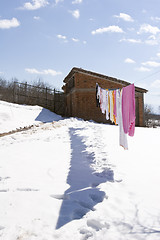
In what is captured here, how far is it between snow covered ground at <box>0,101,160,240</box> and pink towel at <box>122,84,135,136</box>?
34.3 inches

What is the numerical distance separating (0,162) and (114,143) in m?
3.66

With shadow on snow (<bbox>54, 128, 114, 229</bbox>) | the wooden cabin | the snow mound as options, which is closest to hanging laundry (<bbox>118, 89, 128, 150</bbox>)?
shadow on snow (<bbox>54, 128, 114, 229</bbox>)

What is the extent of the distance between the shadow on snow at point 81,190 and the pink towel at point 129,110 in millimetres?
983

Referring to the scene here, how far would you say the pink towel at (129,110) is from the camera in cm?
419

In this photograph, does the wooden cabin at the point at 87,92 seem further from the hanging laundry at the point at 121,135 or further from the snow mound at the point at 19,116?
the hanging laundry at the point at 121,135

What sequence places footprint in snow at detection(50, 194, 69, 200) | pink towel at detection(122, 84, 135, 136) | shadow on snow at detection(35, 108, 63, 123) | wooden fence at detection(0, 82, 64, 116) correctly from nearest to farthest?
footprint in snow at detection(50, 194, 69, 200) → pink towel at detection(122, 84, 135, 136) → shadow on snow at detection(35, 108, 63, 123) → wooden fence at detection(0, 82, 64, 116)

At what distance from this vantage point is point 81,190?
3.21 m

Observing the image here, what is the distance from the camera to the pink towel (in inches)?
165

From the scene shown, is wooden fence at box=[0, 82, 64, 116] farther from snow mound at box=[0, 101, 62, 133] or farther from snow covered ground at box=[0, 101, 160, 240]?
snow covered ground at box=[0, 101, 160, 240]

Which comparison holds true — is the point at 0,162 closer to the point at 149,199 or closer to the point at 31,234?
the point at 31,234

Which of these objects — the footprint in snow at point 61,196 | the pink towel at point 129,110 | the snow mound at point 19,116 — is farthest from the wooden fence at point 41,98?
the footprint in snow at point 61,196

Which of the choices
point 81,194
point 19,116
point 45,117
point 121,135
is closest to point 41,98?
point 45,117

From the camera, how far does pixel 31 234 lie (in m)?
2.03

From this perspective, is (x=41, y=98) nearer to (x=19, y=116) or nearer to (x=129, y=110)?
(x=19, y=116)
